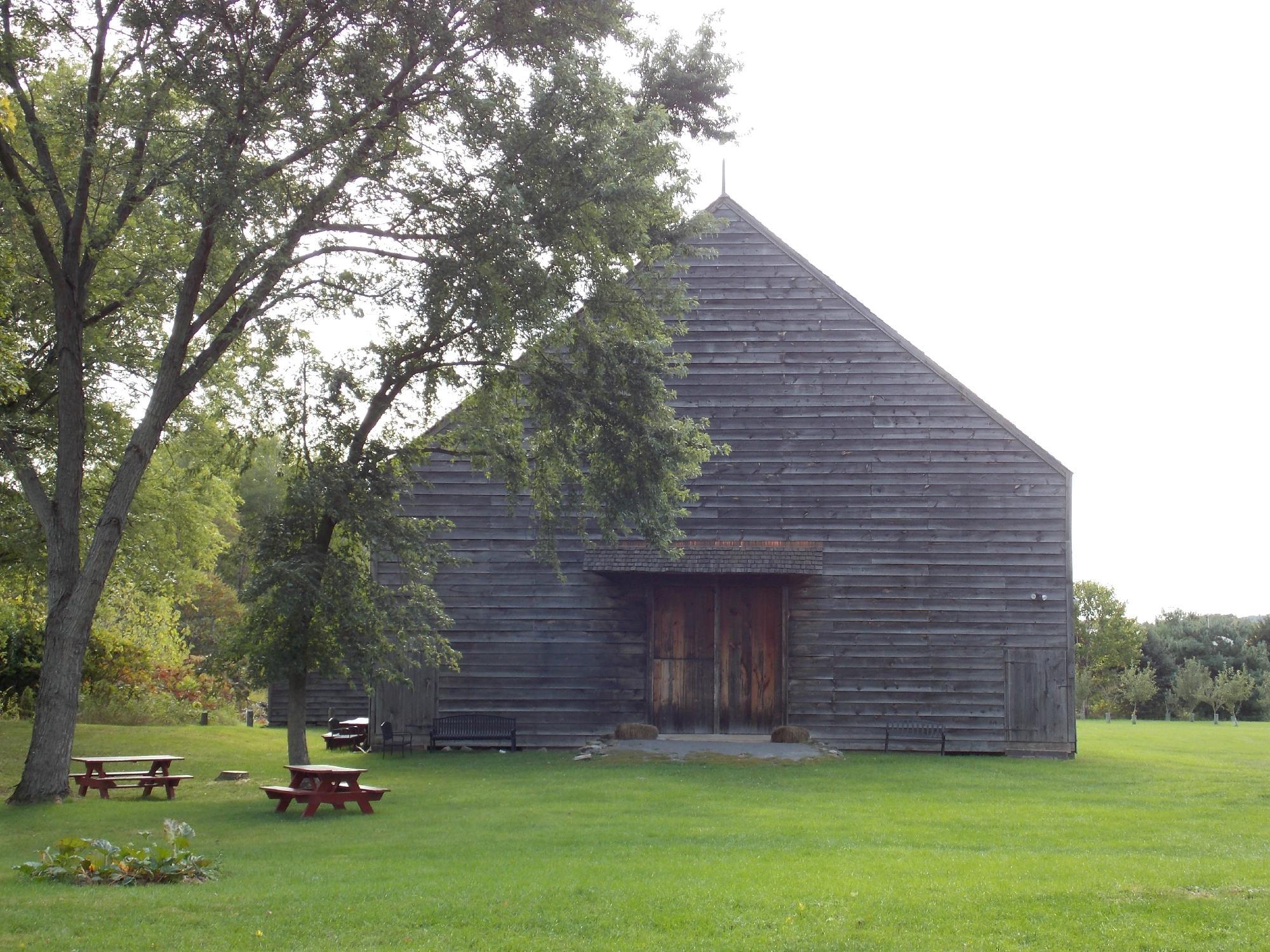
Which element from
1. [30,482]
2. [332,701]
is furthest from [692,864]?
[332,701]

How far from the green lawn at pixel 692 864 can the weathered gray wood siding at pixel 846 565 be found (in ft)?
11.3

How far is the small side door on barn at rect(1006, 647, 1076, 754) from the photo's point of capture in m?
23.2

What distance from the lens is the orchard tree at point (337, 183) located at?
1530cm

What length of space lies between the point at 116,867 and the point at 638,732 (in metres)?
13.4

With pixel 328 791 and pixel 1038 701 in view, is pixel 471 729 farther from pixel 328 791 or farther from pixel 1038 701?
pixel 1038 701

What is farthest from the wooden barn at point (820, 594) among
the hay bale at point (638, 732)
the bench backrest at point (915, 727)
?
the hay bale at point (638, 732)

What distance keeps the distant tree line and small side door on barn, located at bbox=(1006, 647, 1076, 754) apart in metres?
33.7

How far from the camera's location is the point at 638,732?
886 inches

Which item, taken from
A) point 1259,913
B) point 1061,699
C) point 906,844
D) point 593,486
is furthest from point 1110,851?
point 1061,699

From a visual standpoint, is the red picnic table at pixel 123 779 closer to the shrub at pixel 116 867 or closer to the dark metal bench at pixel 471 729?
the dark metal bench at pixel 471 729

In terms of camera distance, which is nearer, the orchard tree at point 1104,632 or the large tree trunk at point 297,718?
the large tree trunk at point 297,718

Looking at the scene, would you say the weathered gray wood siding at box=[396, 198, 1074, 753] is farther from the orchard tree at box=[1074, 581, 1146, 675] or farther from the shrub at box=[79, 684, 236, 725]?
the orchard tree at box=[1074, 581, 1146, 675]

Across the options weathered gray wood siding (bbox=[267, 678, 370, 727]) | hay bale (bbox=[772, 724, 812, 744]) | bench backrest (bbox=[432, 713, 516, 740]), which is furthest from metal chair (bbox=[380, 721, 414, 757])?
hay bale (bbox=[772, 724, 812, 744])

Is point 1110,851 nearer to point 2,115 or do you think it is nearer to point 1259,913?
point 1259,913
